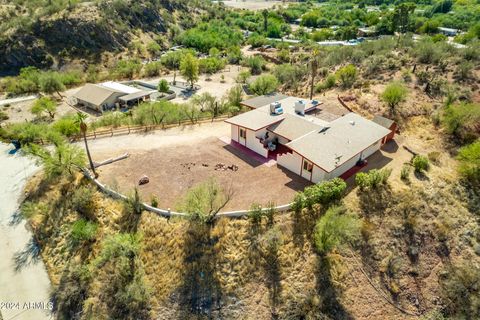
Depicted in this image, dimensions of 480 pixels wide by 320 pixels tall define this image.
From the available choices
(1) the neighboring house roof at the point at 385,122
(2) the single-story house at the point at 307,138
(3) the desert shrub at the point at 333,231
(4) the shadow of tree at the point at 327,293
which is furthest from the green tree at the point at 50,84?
(4) the shadow of tree at the point at 327,293

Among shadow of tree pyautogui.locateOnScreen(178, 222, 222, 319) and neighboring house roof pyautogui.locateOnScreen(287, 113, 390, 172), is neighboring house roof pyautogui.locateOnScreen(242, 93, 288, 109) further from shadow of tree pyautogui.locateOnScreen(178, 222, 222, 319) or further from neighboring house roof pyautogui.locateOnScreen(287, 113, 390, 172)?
shadow of tree pyautogui.locateOnScreen(178, 222, 222, 319)

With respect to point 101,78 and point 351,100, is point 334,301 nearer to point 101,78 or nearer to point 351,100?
point 351,100

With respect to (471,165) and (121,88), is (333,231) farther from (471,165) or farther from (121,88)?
(121,88)

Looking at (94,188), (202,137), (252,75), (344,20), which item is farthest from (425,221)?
(344,20)

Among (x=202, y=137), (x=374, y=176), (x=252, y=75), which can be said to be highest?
(x=374, y=176)

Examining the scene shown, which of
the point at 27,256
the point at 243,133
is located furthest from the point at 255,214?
the point at 27,256
